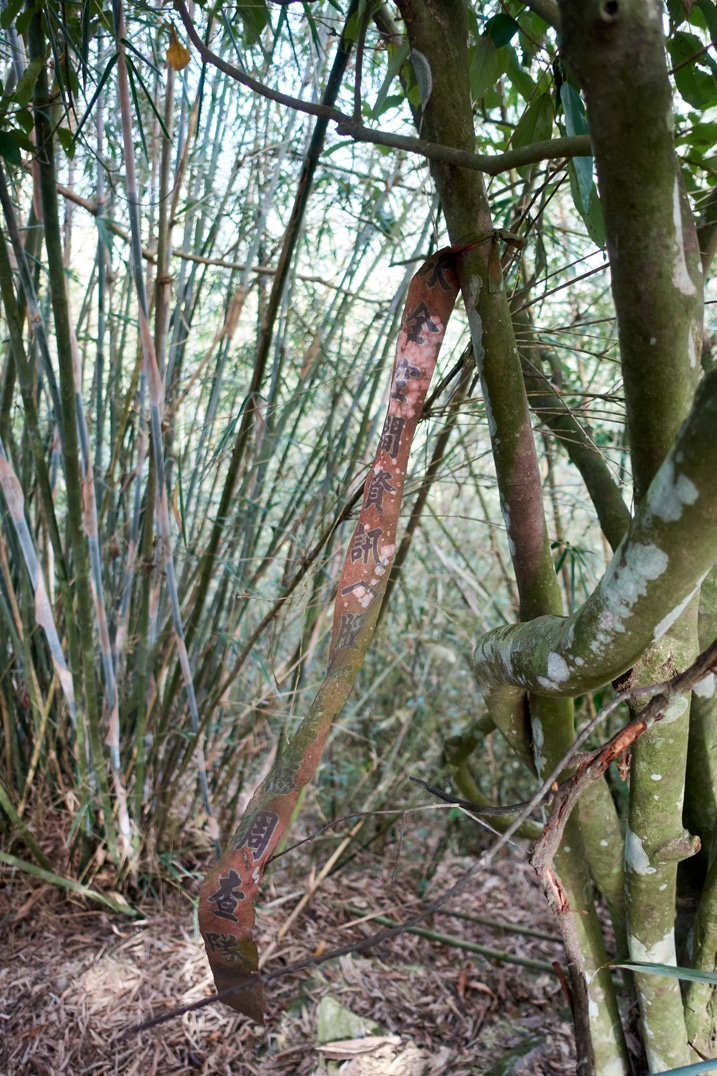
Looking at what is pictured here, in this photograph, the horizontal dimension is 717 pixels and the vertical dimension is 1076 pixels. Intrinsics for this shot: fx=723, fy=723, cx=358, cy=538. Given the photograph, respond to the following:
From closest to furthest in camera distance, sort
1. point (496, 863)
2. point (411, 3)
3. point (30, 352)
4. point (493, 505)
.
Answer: point (411, 3)
point (30, 352)
point (496, 863)
point (493, 505)

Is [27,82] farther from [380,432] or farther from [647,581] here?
[647,581]

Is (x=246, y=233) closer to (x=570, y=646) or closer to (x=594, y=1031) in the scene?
(x=570, y=646)

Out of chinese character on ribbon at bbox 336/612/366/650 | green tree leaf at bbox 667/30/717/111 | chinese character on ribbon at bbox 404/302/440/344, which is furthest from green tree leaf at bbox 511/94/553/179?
chinese character on ribbon at bbox 336/612/366/650

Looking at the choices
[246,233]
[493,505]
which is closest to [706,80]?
[246,233]

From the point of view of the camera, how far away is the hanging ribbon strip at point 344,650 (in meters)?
0.52

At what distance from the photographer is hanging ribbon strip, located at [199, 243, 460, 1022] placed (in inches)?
20.4

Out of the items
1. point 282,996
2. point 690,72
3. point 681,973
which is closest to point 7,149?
point 690,72

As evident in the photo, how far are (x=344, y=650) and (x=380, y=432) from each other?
1.27ft

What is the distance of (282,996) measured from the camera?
1.28m

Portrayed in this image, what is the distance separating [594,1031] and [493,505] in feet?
6.74

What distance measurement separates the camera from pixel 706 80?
830mm

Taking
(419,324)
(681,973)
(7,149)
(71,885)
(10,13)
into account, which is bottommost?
(71,885)

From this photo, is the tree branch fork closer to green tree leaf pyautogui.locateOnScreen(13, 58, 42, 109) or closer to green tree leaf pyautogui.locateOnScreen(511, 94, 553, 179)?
green tree leaf pyautogui.locateOnScreen(511, 94, 553, 179)

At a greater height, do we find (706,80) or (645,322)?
(706,80)
